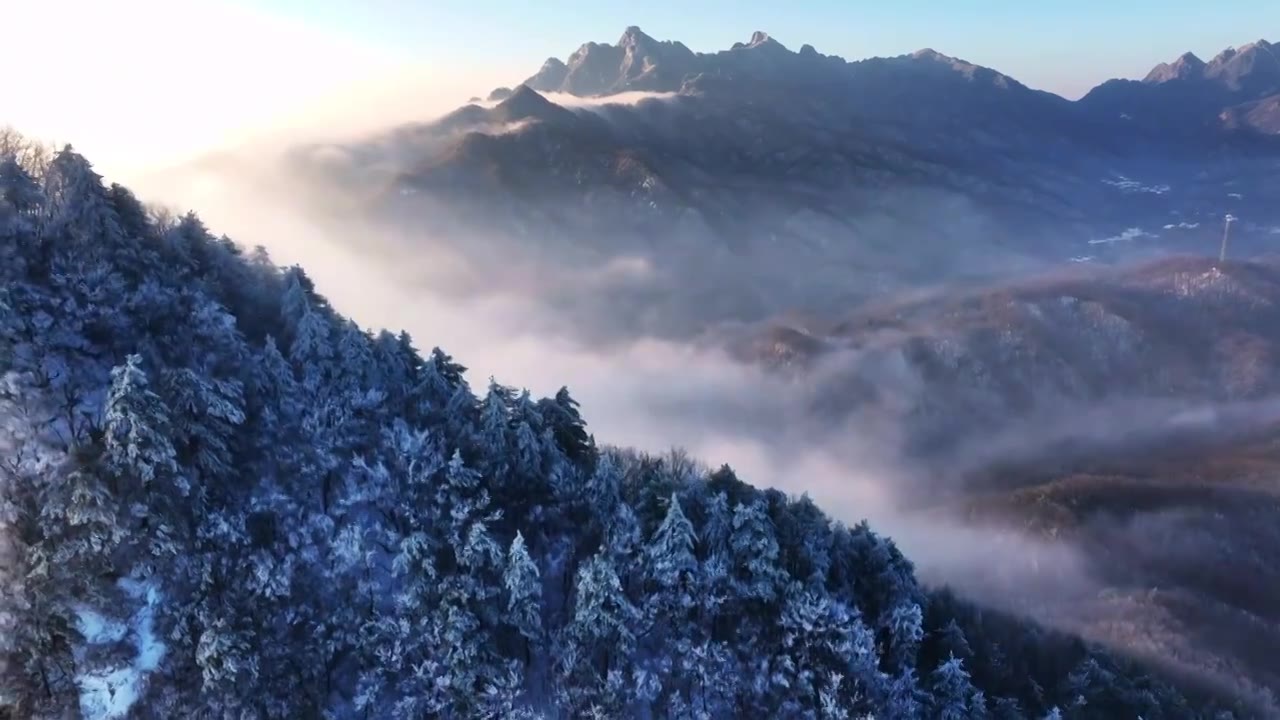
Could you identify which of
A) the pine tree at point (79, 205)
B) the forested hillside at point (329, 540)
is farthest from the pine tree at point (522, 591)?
the pine tree at point (79, 205)

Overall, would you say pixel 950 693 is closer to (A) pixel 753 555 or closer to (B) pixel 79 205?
(A) pixel 753 555

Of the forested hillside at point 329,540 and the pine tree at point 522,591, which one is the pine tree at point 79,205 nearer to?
the forested hillside at point 329,540

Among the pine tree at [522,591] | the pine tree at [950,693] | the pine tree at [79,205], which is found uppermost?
the pine tree at [79,205]

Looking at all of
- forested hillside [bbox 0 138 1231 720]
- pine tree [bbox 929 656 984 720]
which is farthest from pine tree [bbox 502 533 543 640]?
pine tree [bbox 929 656 984 720]

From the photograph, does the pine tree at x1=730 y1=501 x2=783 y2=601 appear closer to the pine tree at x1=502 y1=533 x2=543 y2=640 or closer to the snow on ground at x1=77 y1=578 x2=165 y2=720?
the pine tree at x1=502 y1=533 x2=543 y2=640

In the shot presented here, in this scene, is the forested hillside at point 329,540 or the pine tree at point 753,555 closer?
the forested hillside at point 329,540

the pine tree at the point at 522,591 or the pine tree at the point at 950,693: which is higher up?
the pine tree at the point at 522,591

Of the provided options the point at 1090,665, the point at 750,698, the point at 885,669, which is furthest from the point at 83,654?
the point at 1090,665
